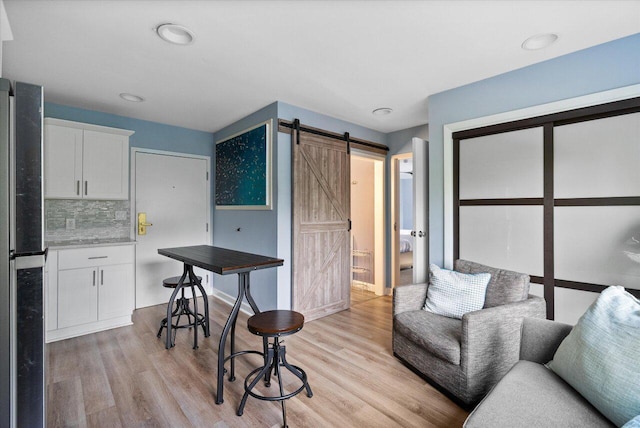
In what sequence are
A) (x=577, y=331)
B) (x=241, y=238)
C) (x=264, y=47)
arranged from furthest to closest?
(x=241, y=238)
(x=264, y=47)
(x=577, y=331)

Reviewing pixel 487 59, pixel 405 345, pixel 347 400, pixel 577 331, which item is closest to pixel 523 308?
→ pixel 577 331

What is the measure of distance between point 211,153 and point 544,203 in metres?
4.21

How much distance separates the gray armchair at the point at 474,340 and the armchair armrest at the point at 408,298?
10 cm

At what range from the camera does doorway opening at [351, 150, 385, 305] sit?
4617 millimetres

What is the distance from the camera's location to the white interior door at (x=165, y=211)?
4.09m

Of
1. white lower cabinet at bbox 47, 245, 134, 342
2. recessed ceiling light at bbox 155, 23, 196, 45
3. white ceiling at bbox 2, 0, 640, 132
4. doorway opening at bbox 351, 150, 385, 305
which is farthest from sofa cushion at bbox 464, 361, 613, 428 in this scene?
white lower cabinet at bbox 47, 245, 134, 342

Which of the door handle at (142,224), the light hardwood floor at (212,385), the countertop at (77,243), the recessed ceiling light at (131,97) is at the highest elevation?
the recessed ceiling light at (131,97)

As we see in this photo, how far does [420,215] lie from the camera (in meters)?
3.22

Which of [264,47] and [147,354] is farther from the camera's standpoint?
[147,354]

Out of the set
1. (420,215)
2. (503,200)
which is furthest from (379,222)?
(503,200)

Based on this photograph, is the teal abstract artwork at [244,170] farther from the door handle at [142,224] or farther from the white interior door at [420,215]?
the white interior door at [420,215]

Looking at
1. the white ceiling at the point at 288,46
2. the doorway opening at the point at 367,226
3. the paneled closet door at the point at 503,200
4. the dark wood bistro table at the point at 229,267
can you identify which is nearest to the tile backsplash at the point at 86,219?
the white ceiling at the point at 288,46

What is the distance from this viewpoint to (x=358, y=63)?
2.50m

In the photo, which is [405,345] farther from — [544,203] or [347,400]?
[544,203]
